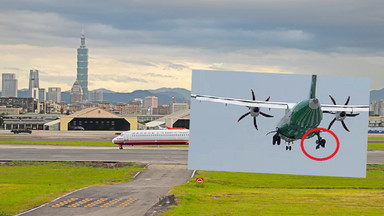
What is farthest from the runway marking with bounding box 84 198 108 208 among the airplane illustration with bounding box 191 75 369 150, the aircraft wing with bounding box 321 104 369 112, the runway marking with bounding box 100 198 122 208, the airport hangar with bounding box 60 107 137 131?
the airport hangar with bounding box 60 107 137 131

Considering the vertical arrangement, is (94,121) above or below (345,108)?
below

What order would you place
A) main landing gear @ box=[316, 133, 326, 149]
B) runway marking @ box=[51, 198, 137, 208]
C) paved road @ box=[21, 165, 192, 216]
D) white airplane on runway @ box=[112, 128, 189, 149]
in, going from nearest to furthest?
main landing gear @ box=[316, 133, 326, 149], paved road @ box=[21, 165, 192, 216], runway marking @ box=[51, 198, 137, 208], white airplane on runway @ box=[112, 128, 189, 149]

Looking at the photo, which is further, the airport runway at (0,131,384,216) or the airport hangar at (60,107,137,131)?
the airport hangar at (60,107,137,131)

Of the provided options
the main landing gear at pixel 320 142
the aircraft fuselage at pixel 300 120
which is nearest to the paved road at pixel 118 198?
the aircraft fuselage at pixel 300 120

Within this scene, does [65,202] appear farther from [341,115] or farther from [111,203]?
[341,115]

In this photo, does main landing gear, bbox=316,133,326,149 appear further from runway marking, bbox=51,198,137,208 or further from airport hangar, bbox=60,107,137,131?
airport hangar, bbox=60,107,137,131

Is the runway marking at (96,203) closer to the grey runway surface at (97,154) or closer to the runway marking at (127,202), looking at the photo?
the runway marking at (127,202)

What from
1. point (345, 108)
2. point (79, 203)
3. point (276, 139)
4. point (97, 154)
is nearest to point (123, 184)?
point (79, 203)
